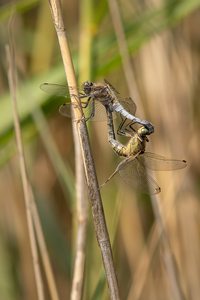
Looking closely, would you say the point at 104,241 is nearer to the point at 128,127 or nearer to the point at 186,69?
the point at 128,127

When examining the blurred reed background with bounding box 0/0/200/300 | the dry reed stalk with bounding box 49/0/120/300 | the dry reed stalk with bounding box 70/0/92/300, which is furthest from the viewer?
the blurred reed background with bounding box 0/0/200/300

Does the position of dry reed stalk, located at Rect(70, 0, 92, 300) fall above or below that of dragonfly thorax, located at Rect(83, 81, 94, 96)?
below

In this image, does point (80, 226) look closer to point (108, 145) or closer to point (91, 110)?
point (91, 110)

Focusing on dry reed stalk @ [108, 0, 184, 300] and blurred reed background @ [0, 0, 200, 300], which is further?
blurred reed background @ [0, 0, 200, 300]

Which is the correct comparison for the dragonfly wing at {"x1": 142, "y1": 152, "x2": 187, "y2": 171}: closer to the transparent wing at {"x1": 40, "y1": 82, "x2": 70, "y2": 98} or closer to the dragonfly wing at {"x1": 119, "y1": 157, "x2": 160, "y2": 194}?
the dragonfly wing at {"x1": 119, "y1": 157, "x2": 160, "y2": 194}

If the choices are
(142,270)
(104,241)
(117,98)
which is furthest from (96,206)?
(142,270)

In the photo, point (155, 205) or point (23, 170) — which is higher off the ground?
point (23, 170)

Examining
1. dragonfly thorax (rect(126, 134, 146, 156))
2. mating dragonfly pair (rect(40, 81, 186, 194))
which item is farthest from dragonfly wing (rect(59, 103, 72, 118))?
dragonfly thorax (rect(126, 134, 146, 156))

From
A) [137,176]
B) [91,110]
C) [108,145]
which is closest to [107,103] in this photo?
[91,110]
